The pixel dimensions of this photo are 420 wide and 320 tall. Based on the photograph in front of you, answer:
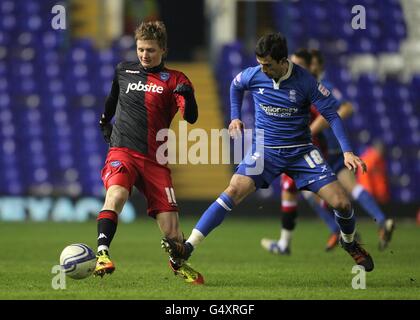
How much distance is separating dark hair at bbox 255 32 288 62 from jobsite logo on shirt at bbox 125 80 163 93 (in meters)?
0.85

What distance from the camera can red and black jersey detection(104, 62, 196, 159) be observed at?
818 centimetres

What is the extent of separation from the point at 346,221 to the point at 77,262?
2.33 meters

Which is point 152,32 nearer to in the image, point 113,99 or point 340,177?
point 113,99

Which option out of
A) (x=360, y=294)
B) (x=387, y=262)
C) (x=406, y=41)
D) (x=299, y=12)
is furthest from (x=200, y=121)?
(x=360, y=294)

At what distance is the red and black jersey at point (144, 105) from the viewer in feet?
26.8

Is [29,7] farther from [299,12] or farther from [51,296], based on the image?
[51,296]

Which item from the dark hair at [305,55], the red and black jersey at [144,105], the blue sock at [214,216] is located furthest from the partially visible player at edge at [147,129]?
the dark hair at [305,55]

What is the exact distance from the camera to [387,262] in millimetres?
10281

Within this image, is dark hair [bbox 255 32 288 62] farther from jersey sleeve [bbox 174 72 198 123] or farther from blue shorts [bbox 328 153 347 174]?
blue shorts [bbox 328 153 347 174]

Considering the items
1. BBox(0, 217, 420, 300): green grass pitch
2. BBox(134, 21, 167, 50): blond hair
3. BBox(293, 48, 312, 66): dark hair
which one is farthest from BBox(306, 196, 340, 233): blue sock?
BBox(134, 21, 167, 50): blond hair

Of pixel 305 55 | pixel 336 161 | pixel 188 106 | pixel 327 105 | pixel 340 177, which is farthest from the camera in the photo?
pixel 340 177

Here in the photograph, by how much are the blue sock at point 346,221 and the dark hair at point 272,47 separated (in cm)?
140

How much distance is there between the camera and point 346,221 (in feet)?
28.1

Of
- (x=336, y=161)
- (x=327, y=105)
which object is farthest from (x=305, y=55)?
(x=327, y=105)
